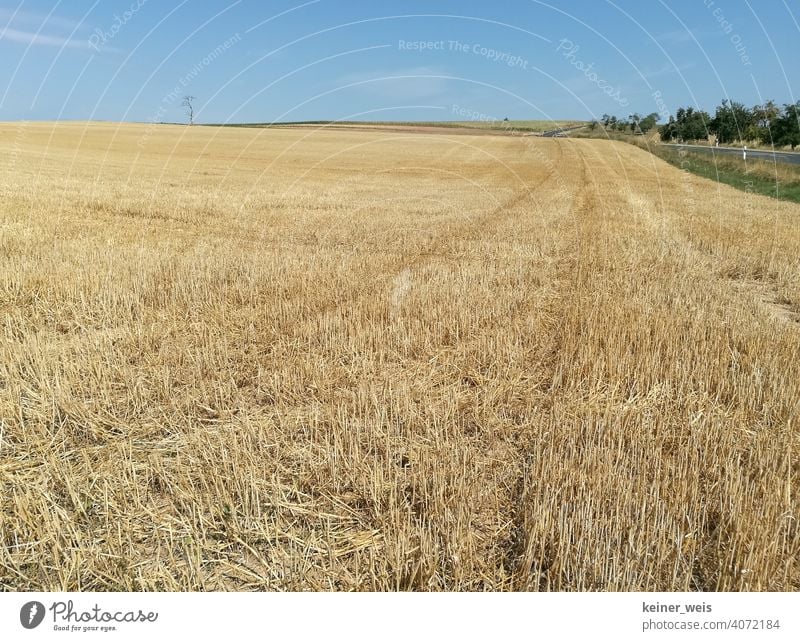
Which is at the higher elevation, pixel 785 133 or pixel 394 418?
pixel 785 133

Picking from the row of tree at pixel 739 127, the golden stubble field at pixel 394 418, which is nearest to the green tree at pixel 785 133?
the row of tree at pixel 739 127

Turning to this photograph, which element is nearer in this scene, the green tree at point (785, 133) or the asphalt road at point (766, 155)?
the asphalt road at point (766, 155)

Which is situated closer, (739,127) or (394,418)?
(394,418)

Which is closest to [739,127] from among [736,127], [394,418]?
[736,127]

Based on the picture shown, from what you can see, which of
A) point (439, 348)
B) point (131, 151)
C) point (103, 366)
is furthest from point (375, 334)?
point (131, 151)

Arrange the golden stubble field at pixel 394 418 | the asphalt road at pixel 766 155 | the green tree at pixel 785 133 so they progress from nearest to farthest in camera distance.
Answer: the golden stubble field at pixel 394 418 → the asphalt road at pixel 766 155 → the green tree at pixel 785 133

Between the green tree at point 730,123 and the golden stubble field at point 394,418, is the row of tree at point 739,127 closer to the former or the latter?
the green tree at point 730,123

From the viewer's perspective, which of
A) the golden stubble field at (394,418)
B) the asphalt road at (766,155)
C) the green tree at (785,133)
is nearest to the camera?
the golden stubble field at (394,418)

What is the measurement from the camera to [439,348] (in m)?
6.36

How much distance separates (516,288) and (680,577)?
637 cm

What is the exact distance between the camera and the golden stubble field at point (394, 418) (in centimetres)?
304

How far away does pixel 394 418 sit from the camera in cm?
462

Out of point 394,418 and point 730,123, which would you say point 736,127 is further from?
point 394,418

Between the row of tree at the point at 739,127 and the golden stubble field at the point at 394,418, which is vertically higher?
the row of tree at the point at 739,127
